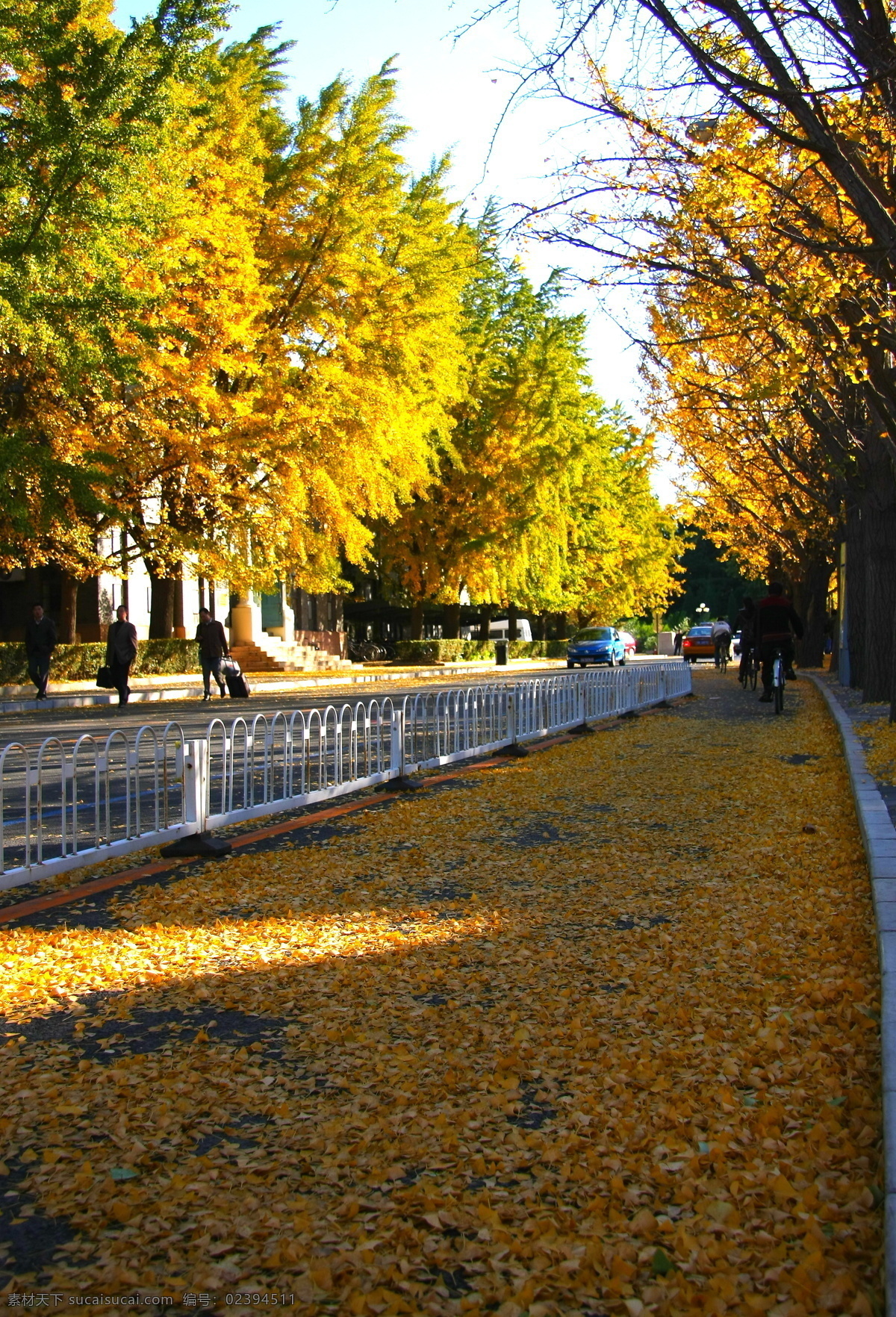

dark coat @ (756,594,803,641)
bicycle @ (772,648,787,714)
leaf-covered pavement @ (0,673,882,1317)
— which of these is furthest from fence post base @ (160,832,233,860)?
bicycle @ (772,648,787,714)

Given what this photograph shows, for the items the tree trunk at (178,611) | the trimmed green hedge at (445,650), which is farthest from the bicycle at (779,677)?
the trimmed green hedge at (445,650)

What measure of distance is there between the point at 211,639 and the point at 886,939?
63.3ft

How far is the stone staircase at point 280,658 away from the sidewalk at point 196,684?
1191mm

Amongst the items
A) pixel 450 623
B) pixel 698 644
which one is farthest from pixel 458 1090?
pixel 698 644

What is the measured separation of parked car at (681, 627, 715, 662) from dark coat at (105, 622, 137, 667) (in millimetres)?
40061

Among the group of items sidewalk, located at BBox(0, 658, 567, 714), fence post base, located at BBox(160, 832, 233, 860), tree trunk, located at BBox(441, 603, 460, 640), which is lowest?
fence post base, located at BBox(160, 832, 233, 860)

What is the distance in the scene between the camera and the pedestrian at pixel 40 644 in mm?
23062

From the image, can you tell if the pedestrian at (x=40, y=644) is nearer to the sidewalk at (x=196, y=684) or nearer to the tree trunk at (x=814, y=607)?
the sidewalk at (x=196, y=684)

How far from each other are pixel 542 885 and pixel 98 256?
1745cm

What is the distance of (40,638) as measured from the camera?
23156 mm

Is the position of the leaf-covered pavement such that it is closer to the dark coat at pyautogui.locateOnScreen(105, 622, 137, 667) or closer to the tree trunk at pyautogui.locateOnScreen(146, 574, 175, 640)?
the dark coat at pyautogui.locateOnScreen(105, 622, 137, 667)

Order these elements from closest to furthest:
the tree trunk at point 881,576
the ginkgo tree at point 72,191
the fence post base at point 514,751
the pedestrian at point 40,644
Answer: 1. the fence post base at point 514,751
2. the tree trunk at point 881,576
3. the ginkgo tree at point 72,191
4. the pedestrian at point 40,644

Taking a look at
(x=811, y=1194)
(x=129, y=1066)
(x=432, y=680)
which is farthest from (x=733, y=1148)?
(x=432, y=680)

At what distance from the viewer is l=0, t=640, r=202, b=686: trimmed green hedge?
86.7ft
